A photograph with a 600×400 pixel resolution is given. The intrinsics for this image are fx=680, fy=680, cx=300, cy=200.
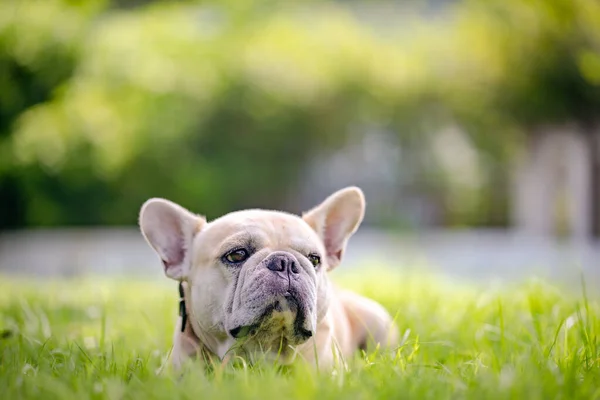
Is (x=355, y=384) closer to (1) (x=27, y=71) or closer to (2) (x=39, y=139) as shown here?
(1) (x=27, y=71)

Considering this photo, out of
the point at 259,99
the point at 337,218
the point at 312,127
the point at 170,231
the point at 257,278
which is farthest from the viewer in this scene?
the point at 312,127

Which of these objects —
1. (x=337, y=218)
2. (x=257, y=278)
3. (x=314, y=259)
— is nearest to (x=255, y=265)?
(x=257, y=278)

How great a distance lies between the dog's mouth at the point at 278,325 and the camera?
2.44 meters

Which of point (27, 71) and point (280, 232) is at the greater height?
point (27, 71)

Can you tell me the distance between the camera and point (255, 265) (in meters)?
2.54

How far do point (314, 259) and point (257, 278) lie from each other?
0.40 metres

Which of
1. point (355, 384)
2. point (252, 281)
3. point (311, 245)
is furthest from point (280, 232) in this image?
point (355, 384)

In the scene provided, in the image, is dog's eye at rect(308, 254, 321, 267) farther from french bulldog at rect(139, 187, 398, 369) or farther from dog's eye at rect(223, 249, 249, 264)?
dog's eye at rect(223, 249, 249, 264)

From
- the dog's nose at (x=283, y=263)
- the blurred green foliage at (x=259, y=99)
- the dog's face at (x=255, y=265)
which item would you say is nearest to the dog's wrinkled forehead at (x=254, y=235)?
the dog's face at (x=255, y=265)

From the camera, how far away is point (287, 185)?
12711 mm

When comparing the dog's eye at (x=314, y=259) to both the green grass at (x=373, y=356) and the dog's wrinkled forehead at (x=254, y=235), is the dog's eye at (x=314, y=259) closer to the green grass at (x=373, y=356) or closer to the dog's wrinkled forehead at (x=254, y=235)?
the dog's wrinkled forehead at (x=254, y=235)

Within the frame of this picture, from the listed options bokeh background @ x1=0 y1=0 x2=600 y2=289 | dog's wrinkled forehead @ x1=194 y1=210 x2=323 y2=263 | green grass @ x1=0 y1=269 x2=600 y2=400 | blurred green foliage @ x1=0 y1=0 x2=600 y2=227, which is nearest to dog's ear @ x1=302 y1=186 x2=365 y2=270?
dog's wrinkled forehead @ x1=194 y1=210 x2=323 y2=263

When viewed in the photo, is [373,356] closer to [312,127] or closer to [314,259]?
[314,259]

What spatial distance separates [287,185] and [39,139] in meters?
4.75
